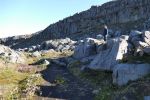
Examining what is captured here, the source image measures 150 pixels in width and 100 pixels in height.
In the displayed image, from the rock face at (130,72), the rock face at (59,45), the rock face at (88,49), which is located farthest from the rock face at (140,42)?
the rock face at (59,45)

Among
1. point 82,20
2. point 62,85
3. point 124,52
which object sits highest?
point 82,20

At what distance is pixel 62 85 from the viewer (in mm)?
45000

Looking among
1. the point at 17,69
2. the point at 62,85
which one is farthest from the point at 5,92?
the point at 17,69

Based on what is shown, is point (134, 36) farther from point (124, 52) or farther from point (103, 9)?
point (103, 9)

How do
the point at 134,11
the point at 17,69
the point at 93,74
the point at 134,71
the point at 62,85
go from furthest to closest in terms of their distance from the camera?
the point at 134,11
the point at 17,69
the point at 93,74
the point at 62,85
the point at 134,71

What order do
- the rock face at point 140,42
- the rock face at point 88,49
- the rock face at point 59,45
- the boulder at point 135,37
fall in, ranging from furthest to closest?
the rock face at point 59,45 → the rock face at point 88,49 → the boulder at point 135,37 → the rock face at point 140,42

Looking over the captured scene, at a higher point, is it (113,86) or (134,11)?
(134,11)

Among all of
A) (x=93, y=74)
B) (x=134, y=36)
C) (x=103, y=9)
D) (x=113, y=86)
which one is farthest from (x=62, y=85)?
(x=103, y=9)

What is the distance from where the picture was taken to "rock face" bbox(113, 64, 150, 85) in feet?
121

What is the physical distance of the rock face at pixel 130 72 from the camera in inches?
1455

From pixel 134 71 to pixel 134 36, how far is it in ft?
55.9

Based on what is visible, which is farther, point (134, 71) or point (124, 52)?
point (124, 52)

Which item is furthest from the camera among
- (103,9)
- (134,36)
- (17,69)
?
(103,9)

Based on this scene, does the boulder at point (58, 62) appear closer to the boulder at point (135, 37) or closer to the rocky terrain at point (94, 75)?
the rocky terrain at point (94, 75)
